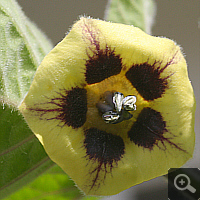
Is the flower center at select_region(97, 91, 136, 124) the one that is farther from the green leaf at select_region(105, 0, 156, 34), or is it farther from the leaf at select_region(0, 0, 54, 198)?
the green leaf at select_region(105, 0, 156, 34)

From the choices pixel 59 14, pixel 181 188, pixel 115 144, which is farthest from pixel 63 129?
pixel 59 14

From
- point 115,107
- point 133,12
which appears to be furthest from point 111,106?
point 133,12

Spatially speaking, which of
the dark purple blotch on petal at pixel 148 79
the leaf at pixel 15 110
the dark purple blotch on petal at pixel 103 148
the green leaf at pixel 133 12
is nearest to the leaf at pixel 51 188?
the leaf at pixel 15 110

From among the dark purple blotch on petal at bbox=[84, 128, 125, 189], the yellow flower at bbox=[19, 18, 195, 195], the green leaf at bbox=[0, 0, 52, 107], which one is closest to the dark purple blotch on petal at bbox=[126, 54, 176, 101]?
the yellow flower at bbox=[19, 18, 195, 195]

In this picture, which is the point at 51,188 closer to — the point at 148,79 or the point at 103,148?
the point at 103,148

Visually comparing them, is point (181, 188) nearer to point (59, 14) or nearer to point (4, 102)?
point (4, 102)
